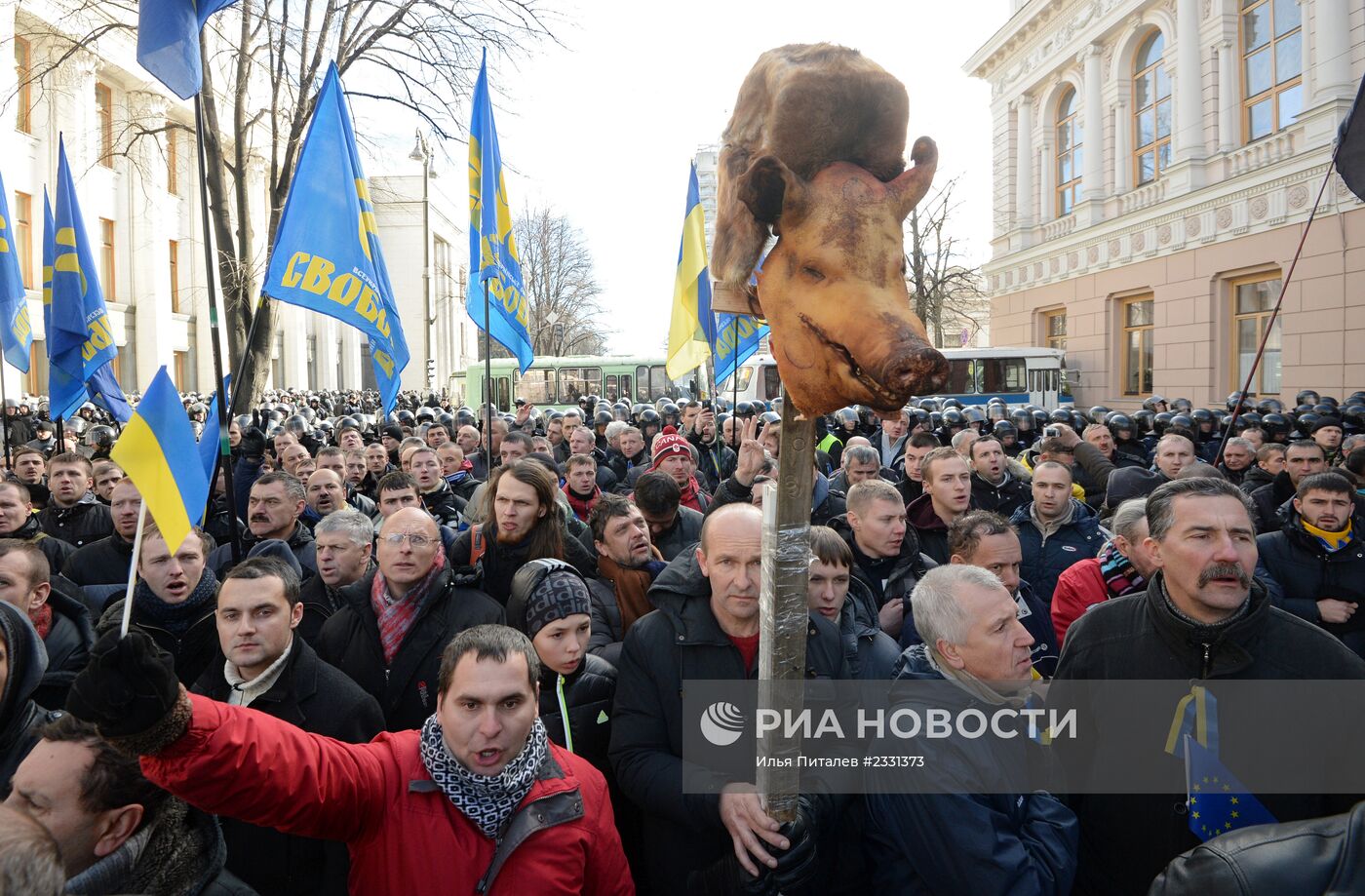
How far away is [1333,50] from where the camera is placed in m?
16.3

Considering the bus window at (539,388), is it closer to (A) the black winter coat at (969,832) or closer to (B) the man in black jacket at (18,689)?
(B) the man in black jacket at (18,689)

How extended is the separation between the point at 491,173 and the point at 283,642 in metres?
4.53

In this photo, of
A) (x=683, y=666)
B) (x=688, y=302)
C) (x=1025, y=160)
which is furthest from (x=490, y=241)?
(x=1025, y=160)

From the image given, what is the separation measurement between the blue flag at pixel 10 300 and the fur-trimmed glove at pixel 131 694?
Result: 25.3 ft

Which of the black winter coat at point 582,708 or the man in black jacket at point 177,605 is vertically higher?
the man in black jacket at point 177,605

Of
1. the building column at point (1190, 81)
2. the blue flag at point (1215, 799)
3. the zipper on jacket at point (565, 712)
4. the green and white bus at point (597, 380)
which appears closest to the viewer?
the blue flag at point (1215, 799)

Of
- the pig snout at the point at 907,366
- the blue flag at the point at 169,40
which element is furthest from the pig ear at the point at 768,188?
the blue flag at the point at 169,40

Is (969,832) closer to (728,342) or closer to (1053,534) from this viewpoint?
(1053,534)

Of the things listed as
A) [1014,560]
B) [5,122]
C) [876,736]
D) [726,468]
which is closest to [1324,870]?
[876,736]

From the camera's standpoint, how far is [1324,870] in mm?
1099

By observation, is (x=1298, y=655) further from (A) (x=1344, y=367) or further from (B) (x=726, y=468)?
(A) (x=1344, y=367)

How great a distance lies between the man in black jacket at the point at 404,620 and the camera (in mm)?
3451

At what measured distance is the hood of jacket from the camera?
2.39 meters

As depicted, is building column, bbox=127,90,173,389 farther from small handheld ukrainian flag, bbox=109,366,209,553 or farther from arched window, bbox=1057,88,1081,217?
small handheld ukrainian flag, bbox=109,366,209,553
